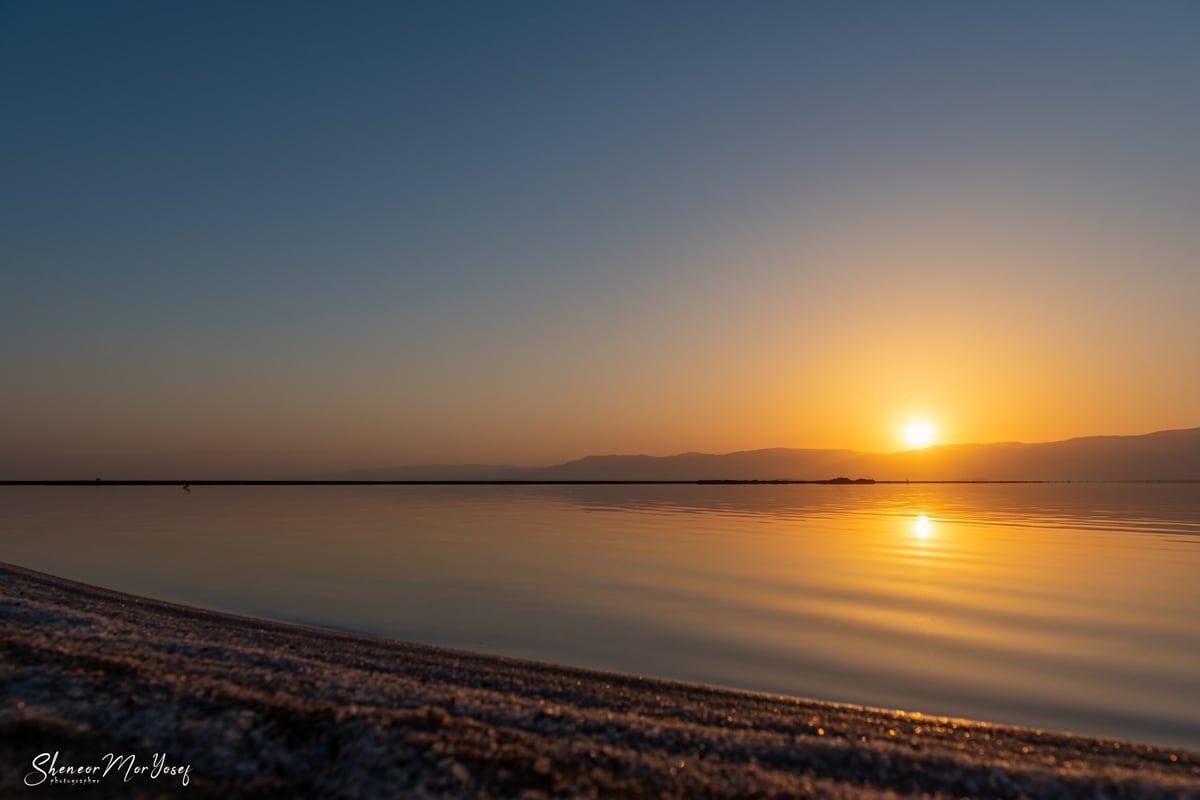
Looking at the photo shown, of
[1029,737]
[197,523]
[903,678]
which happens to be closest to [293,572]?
[903,678]

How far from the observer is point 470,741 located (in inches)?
276

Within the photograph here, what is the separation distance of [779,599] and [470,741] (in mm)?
12668

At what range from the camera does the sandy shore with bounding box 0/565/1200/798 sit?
6.26 meters

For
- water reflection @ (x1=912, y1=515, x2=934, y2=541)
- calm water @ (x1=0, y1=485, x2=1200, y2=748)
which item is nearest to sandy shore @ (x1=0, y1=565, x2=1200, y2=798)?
calm water @ (x1=0, y1=485, x2=1200, y2=748)

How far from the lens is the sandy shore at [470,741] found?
6258mm

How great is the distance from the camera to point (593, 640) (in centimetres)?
1391

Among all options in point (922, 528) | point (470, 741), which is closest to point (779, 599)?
point (470, 741)

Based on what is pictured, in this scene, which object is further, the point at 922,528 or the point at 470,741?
the point at 922,528

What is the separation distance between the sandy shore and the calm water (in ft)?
7.24

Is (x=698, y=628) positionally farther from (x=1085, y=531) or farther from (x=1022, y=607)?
(x=1085, y=531)

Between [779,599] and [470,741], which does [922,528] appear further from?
[470,741]

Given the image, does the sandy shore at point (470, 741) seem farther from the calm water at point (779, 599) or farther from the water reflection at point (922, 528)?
the water reflection at point (922, 528)

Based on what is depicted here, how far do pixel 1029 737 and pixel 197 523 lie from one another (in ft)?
156

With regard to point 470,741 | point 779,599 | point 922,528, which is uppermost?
point 470,741
